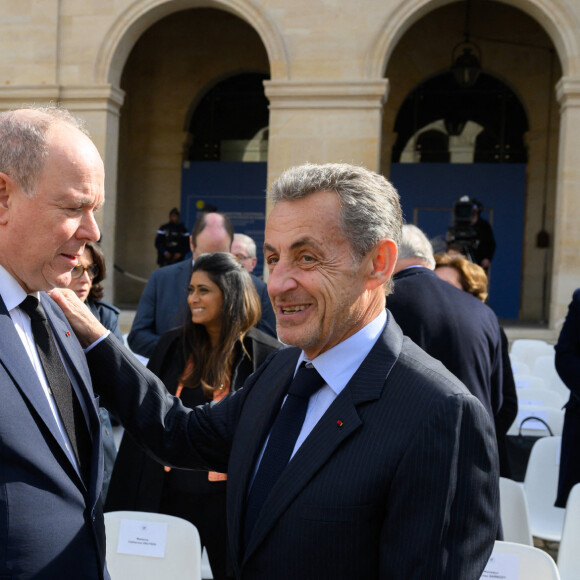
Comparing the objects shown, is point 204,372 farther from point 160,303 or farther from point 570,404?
point 570,404

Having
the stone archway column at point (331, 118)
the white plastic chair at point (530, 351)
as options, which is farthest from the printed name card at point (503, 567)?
the stone archway column at point (331, 118)

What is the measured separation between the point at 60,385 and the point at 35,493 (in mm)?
264

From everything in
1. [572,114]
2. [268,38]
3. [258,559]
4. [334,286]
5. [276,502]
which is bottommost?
[258,559]

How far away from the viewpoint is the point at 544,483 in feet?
14.1

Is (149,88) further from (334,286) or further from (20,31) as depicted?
(334,286)

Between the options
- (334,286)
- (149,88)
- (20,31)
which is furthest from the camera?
(149,88)

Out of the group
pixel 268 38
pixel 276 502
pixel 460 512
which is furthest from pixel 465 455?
pixel 268 38

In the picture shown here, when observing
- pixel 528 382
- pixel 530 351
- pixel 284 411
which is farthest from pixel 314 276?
pixel 530 351

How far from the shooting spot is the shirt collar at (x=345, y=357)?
5.17 ft

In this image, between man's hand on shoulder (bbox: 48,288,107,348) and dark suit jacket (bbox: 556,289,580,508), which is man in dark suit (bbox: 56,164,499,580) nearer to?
man's hand on shoulder (bbox: 48,288,107,348)

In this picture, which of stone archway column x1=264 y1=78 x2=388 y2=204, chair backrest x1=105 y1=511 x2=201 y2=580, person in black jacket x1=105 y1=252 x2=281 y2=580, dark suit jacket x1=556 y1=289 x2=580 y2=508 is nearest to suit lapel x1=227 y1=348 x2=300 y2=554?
chair backrest x1=105 y1=511 x2=201 y2=580

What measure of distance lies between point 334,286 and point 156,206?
13.9 metres

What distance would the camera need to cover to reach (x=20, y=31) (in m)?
10.8

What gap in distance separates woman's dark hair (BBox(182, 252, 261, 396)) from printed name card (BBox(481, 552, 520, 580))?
54.5 inches
